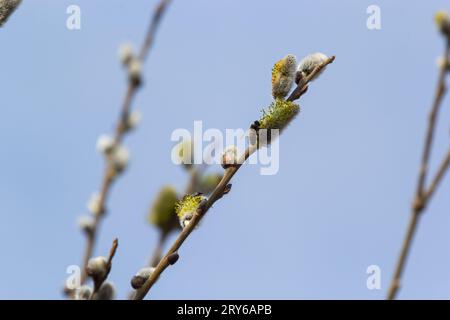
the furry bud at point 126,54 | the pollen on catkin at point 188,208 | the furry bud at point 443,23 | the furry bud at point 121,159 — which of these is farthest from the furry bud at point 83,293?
the furry bud at point 126,54

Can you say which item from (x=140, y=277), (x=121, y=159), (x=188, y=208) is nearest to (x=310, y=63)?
(x=188, y=208)

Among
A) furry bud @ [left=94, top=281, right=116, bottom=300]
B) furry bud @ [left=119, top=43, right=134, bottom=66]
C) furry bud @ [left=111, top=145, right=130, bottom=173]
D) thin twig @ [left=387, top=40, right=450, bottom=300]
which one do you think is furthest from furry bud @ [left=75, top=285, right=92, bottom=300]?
furry bud @ [left=119, top=43, right=134, bottom=66]

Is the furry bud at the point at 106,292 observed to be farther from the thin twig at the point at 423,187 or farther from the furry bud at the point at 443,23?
the furry bud at the point at 443,23

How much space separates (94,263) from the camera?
4.89 feet

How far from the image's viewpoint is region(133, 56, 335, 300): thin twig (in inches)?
55.2

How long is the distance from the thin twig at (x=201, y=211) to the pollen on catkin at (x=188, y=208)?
0.29ft

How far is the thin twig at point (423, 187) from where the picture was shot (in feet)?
3.92

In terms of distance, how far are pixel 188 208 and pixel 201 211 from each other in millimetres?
152

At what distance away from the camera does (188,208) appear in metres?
1.64

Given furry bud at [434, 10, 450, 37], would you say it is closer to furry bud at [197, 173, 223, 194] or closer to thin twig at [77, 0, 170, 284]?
furry bud at [197, 173, 223, 194]
